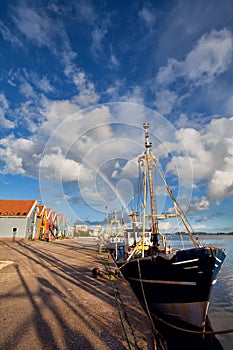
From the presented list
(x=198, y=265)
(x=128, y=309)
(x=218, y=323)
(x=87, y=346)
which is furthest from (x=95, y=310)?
(x=218, y=323)

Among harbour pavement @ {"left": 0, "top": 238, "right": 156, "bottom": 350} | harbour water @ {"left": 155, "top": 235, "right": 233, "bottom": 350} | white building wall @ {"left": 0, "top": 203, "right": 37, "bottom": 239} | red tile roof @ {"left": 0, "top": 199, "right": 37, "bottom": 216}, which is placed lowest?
harbour water @ {"left": 155, "top": 235, "right": 233, "bottom": 350}

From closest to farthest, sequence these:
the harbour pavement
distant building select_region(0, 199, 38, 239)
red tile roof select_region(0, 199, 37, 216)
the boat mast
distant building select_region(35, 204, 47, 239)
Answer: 1. the harbour pavement
2. the boat mast
3. distant building select_region(0, 199, 38, 239)
4. red tile roof select_region(0, 199, 37, 216)
5. distant building select_region(35, 204, 47, 239)

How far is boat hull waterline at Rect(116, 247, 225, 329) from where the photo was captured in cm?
796

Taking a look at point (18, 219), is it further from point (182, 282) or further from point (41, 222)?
point (182, 282)

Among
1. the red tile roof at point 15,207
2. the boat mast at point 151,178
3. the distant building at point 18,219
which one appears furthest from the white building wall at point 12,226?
the boat mast at point 151,178

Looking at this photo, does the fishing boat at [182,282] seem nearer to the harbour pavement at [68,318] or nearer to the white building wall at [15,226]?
the harbour pavement at [68,318]

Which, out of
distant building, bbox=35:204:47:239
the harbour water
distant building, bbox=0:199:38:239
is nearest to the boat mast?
the harbour water

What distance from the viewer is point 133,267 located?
34.1 feet

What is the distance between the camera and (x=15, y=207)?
4938cm

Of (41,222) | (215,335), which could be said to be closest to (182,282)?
(215,335)

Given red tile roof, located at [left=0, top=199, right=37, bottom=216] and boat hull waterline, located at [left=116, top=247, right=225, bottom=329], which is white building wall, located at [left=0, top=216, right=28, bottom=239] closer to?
red tile roof, located at [left=0, top=199, right=37, bottom=216]

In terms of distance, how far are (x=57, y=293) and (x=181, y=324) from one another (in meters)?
5.82

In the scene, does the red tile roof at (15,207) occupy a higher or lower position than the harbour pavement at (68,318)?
higher

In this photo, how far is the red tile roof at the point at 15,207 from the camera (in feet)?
154
